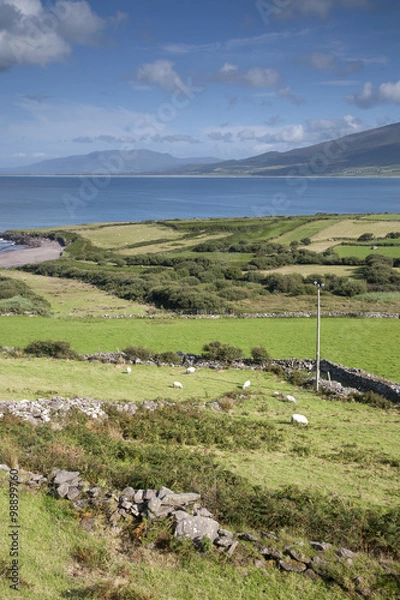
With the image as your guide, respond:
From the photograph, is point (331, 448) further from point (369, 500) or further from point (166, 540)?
point (166, 540)

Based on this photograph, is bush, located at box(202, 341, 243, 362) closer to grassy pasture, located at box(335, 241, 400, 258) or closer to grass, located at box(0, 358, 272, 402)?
grass, located at box(0, 358, 272, 402)

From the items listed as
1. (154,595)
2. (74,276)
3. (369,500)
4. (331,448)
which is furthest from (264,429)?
(74,276)

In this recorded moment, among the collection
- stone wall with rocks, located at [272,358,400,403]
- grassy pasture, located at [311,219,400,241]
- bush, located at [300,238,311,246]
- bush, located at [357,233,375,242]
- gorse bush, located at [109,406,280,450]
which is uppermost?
grassy pasture, located at [311,219,400,241]

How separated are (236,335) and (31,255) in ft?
202

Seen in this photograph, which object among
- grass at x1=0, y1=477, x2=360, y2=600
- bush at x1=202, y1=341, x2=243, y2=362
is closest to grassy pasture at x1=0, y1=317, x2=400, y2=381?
bush at x1=202, y1=341, x2=243, y2=362

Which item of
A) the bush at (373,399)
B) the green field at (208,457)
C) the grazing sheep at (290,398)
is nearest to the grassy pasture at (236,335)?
the green field at (208,457)

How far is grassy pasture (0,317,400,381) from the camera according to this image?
29.8 meters

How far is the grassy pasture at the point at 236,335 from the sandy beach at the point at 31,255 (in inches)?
1724

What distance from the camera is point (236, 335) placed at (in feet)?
111

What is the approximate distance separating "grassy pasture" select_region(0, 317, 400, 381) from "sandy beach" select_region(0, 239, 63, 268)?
43798mm

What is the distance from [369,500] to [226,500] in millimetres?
3793

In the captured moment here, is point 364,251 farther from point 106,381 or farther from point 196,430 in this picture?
point 196,430

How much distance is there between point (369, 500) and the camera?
11.8 m

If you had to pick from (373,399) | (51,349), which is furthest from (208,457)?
(51,349)
